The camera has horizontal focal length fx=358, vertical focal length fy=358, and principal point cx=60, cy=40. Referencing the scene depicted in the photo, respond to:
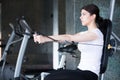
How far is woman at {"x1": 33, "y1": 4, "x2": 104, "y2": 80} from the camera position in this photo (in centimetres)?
312

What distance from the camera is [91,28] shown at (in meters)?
3.39

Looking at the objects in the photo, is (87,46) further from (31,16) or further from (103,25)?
(31,16)

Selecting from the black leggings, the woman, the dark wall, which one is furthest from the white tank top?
the dark wall

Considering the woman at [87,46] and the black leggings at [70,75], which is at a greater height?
the woman at [87,46]

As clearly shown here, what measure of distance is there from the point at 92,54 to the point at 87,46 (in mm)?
89

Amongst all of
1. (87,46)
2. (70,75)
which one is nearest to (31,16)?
(87,46)

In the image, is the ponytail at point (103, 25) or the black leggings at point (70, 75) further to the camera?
the ponytail at point (103, 25)

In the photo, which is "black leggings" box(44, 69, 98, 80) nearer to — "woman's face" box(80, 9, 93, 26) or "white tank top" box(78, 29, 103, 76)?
"white tank top" box(78, 29, 103, 76)

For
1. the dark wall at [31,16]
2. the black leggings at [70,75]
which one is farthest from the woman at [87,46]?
the dark wall at [31,16]

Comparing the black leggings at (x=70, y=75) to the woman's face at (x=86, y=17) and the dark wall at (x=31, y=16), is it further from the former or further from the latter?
the dark wall at (x=31, y=16)

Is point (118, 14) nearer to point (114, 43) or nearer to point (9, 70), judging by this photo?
point (114, 43)

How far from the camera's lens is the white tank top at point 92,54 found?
10.8 feet

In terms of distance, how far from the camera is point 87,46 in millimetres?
3293

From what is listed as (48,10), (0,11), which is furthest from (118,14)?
(0,11)
